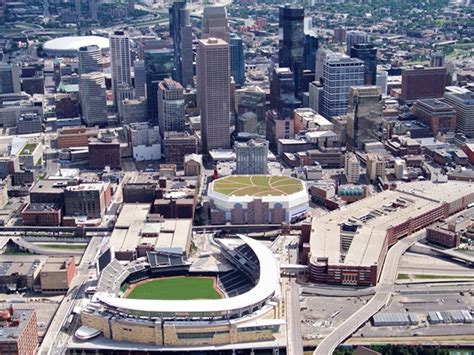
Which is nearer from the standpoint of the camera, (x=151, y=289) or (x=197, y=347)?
(x=197, y=347)

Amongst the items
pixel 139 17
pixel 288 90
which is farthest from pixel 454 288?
pixel 139 17

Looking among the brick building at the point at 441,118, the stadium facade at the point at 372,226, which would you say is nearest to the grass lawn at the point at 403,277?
the stadium facade at the point at 372,226

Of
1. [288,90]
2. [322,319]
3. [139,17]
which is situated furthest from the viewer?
[139,17]

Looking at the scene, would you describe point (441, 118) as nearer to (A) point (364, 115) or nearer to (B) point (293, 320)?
(A) point (364, 115)

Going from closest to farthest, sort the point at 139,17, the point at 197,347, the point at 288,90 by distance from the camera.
Result: the point at 197,347
the point at 288,90
the point at 139,17

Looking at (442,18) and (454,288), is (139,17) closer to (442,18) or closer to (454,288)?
(442,18)

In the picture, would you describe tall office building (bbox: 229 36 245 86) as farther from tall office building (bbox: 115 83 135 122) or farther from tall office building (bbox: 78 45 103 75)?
tall office building (bbox: 78 45 103 75)
